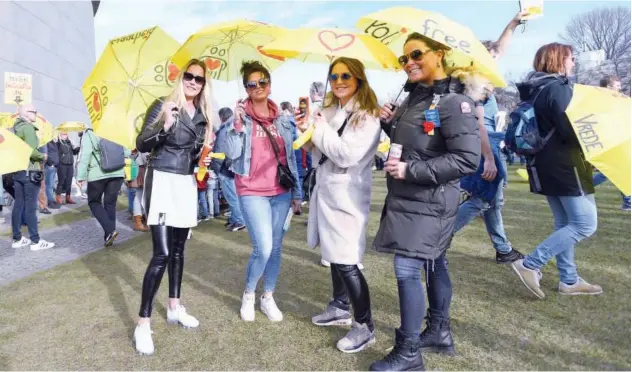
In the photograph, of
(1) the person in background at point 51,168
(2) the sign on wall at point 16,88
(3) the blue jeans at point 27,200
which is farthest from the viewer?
(1) the person in background at point 51,168

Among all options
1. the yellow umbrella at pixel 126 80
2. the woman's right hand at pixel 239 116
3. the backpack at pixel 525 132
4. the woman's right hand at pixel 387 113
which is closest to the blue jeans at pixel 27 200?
the yellow umbrella at pixel 126 80

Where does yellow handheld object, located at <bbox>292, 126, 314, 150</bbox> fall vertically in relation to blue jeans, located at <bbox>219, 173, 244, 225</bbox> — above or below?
above

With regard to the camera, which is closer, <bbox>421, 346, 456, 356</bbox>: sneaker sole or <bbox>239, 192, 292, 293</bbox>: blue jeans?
<bbox>421, 346, 456, 356</bbox>: sneaker sole

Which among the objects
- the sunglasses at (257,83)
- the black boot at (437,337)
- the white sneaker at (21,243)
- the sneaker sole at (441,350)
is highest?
the sunglasses at (257,83)

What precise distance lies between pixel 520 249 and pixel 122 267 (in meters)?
5.05

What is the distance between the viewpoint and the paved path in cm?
587

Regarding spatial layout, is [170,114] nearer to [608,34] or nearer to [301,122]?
[301,122]

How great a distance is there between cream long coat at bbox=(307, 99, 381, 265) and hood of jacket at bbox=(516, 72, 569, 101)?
1.66 m

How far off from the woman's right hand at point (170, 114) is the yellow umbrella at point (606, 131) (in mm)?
2752

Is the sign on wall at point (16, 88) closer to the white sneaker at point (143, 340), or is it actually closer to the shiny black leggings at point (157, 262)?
the shiny black leggings at point (157, 262)

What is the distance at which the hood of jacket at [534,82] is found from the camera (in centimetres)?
377

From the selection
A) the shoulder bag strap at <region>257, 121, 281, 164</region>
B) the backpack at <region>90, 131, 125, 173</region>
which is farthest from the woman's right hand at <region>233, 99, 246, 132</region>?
the backpack at <region>90, 131, 125, 173</region>

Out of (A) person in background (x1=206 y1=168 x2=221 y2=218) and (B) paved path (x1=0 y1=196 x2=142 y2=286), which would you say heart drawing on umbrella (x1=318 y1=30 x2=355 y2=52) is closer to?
(B) paved path (x1=0 y1=196 x2=142 y2=286)

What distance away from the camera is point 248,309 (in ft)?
12.7
